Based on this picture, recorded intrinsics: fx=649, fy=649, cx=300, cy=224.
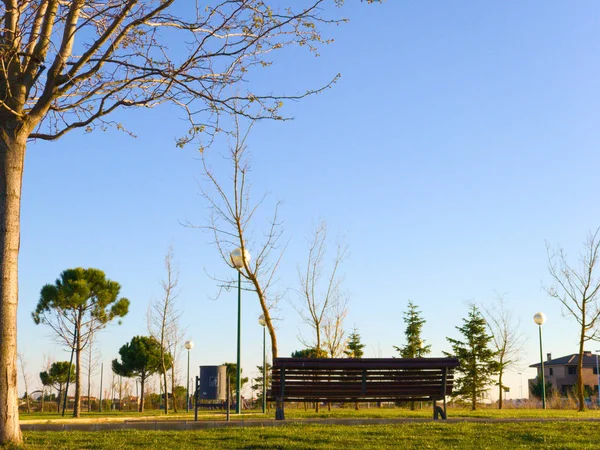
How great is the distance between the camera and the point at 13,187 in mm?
7086

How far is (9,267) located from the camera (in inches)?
269

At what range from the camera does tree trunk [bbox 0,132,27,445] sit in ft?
21.6

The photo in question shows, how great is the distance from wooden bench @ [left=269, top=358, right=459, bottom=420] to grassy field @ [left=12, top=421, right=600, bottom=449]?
1557mm

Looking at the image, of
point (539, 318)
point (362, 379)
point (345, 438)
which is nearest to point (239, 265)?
point (362, 379)

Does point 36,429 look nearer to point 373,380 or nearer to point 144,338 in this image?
point 373,380

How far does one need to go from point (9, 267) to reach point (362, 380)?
5655mm

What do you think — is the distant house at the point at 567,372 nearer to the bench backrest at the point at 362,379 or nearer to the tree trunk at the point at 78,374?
the tree trunk at the point at 78,374

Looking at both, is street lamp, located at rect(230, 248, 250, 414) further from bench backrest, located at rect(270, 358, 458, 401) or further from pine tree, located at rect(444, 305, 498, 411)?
pine tree, located at rect(444, 305, 498, 411)

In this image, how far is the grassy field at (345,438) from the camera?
685cm

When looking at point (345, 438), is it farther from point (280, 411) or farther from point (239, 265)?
point (239, 265)

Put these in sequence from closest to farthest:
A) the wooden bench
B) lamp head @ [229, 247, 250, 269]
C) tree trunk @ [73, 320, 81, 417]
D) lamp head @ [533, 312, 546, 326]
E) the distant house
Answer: the wooden bench
lamp head @ [229, 247, 250, 269]
lamp head @ [533, 312, 546, 326]
tree trunk @ [73, 320, 81, 417]
the distant house

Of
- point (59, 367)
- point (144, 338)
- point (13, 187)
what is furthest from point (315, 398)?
point (59, 367)

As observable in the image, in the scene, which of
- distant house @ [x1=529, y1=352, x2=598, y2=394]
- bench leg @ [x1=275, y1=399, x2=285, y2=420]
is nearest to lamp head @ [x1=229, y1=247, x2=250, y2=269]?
bench leg @ [x1=275, y1=399, x2=285, y2=420]

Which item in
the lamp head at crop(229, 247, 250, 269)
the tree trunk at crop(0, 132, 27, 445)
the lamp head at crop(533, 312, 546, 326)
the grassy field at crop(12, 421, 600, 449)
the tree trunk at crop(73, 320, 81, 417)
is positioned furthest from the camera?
the tree trunk at crop(73, 320, 81, 417)
